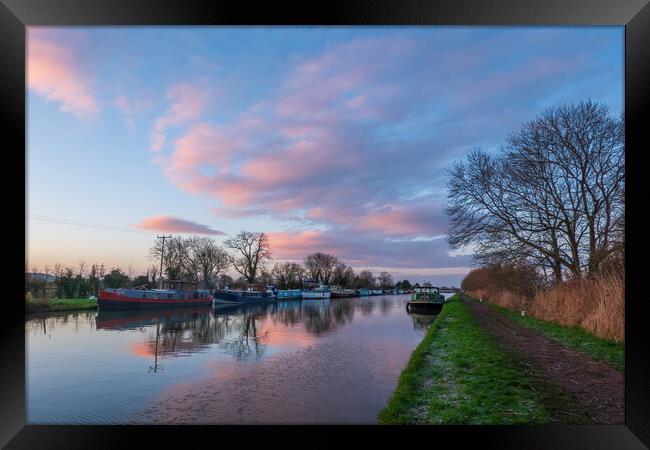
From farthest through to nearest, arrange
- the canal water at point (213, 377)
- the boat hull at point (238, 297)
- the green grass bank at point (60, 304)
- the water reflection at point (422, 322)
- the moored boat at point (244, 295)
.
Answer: the moored boat at point (244, 295)
the boat hull at point (238, 297)
the green grass bank at point (60, 304)
the water reflection at point (422, 322)
the canal water at point (213, 377)

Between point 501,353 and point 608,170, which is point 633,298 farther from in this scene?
point 608,170

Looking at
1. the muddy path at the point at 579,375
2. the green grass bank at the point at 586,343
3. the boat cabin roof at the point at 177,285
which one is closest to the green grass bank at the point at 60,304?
the boat cabin roof at the point at 177,285

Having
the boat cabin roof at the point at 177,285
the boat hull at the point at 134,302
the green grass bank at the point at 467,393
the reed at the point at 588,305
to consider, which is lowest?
the boat hull at the point at 134,302

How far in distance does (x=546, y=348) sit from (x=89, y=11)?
7.59 metres

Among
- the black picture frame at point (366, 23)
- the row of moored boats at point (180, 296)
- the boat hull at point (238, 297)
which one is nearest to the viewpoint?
the black picture frame at point (366, 23)

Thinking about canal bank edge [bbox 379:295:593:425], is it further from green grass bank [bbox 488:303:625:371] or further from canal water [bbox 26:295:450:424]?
green grass bank [bbox 488:303:625:371]

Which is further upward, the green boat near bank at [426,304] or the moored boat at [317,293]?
the green boat near bank at [426,304]

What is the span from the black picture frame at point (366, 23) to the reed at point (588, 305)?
3.73 meters

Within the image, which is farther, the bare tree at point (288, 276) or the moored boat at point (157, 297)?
the bare tree at point (288, 276)

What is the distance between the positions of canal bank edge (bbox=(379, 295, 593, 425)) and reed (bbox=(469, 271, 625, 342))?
1.82m

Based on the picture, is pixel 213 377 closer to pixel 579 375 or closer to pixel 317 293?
pixel 579 375

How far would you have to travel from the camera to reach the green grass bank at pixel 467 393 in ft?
12.7

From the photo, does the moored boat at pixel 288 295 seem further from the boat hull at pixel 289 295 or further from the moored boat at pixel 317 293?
the moored boat at pixel 317 293

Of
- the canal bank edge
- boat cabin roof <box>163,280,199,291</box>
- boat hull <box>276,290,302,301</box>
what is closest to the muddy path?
the canal bank edge
